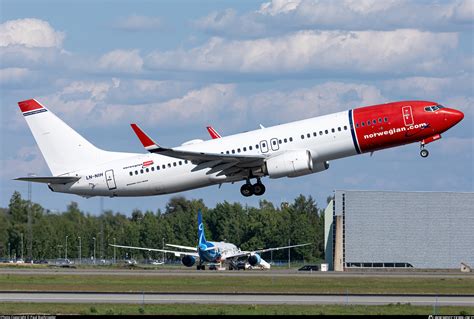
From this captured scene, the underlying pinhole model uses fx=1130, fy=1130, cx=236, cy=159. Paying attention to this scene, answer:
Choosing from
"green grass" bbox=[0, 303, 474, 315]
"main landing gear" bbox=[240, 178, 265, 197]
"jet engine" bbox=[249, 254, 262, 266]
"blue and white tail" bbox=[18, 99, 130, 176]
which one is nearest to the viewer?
"green grass" bbox=[0, 303, 474, 315]

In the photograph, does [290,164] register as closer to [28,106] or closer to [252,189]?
[252,189]

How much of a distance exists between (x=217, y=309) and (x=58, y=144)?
27658 mm

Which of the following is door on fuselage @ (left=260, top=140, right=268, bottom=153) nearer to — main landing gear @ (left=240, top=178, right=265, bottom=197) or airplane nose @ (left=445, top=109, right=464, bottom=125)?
main landing gear @ (left=240, top=178, right=265, bottom=197)

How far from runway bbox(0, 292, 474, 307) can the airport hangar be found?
73880 mm

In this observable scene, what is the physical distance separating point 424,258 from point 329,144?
252 ft

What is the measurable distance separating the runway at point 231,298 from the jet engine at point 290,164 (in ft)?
25.7

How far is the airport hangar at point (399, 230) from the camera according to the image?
144 meters

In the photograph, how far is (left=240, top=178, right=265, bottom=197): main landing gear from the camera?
74875 mm

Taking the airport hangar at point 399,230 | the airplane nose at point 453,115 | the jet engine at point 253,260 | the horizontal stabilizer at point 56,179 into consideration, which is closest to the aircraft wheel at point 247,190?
the horizontal stabilizer at point 56,179

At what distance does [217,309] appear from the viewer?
192ft

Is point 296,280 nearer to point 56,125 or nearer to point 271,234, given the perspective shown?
point 56,125

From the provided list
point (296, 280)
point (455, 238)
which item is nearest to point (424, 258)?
point (455, 238)

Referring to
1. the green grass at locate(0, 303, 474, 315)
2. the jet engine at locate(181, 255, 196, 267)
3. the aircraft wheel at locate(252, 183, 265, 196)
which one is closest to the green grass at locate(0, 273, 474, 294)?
the aircraft wheel at locate(252, 183, 265, 196)

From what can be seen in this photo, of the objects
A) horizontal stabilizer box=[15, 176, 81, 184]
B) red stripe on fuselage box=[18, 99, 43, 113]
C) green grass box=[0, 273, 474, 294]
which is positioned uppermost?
red stripe on fuselage box=[18, 99, 43, 113]
